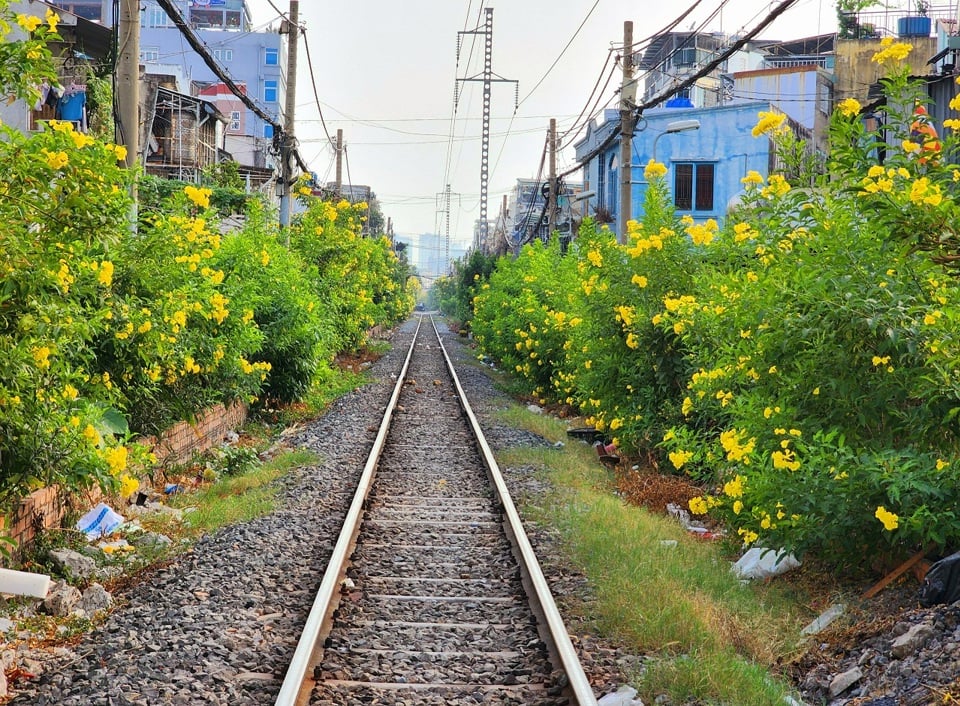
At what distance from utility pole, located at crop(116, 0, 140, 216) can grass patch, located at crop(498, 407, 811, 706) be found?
567cm

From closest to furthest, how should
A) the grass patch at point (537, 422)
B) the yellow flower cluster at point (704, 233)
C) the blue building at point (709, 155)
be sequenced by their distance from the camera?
1. the yellow flower cluster at point (704, 233)
2. the grass patch at point (537, 422)
3. the blue building at point (709, 155)

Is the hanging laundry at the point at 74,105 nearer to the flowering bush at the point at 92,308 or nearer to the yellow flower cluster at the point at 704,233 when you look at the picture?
the flowering bush at the point at 92,308

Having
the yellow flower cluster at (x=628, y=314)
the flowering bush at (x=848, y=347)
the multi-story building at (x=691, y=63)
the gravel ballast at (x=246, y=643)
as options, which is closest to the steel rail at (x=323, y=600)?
the gravel ballast at (x=246, y=643)

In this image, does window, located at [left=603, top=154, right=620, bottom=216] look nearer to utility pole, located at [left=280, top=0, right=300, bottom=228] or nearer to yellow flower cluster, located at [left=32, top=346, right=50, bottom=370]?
utility pole, located at [left=280, top=0, right=300, bottom=228]

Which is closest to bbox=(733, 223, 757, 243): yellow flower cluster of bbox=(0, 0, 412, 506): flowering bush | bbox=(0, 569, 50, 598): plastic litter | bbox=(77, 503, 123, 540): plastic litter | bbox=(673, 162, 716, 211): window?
bbox=(0, 0, 412, 506): flowering bush

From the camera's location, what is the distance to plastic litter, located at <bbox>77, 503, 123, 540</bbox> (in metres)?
8.86

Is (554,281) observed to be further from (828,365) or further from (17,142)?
(17,142)

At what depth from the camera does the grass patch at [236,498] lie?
9.92 m

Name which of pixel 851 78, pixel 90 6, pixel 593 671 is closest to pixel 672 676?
pixel 593 671

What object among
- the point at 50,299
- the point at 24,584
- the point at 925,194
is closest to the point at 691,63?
the point at 925,194

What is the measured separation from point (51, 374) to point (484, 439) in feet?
30.5

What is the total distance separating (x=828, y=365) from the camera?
278 inches

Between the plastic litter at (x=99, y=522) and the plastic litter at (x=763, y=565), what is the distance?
209 inches

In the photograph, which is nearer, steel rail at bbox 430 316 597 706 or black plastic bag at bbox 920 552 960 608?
steel rail at bbox 430 316 597 706
